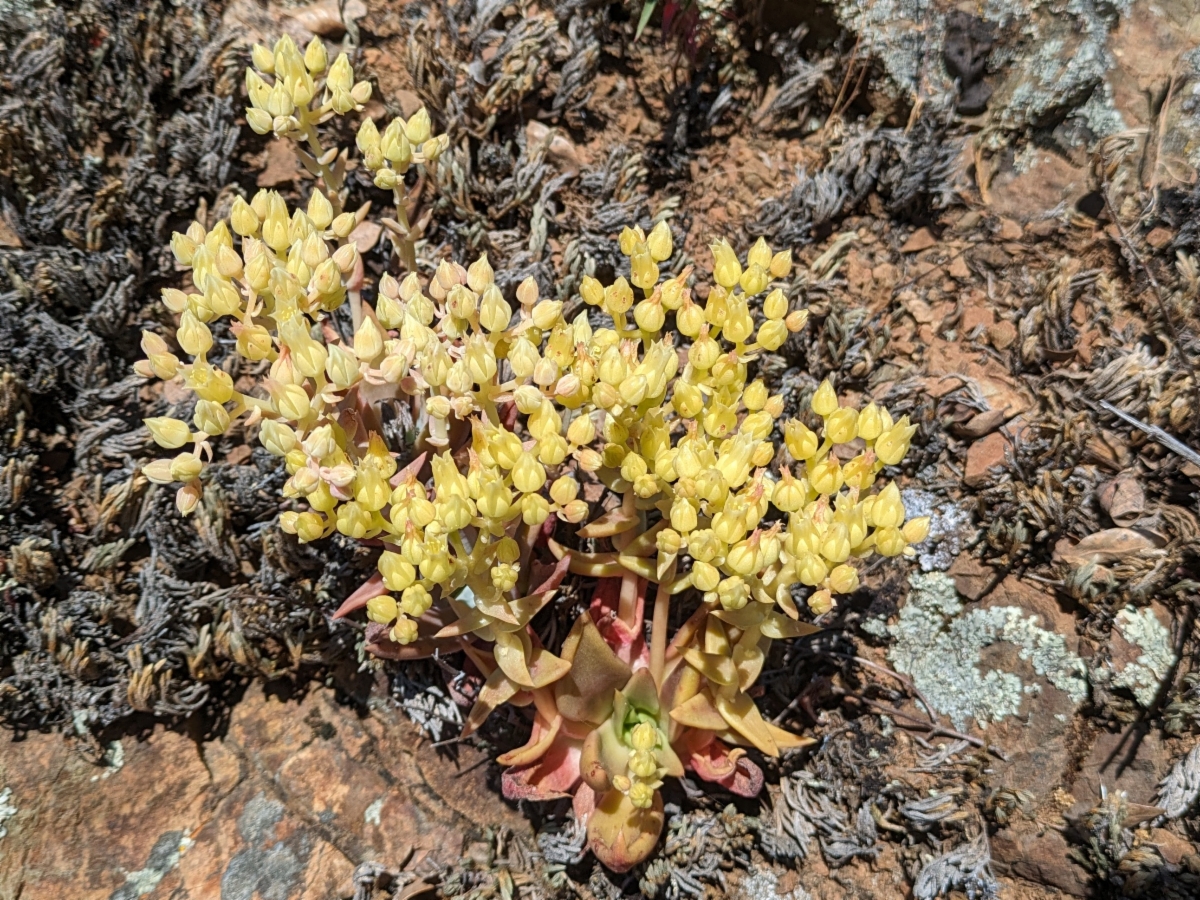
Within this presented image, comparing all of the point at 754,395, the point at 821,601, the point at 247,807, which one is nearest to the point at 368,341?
the point at 754,395

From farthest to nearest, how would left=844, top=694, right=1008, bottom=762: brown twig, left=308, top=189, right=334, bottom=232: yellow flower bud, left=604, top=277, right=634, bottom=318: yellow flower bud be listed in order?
left=844, top=694, right=1008, bottom=762: brown twig → left=308, top=189, right=334, bottom=232: yellow flower bud → left=604, top=277, right=634, bottom=318: yellow flower bud

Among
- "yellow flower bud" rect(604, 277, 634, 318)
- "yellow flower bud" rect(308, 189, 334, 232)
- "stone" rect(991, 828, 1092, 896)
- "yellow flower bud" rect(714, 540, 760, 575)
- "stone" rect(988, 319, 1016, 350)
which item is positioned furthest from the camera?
"stone" rect(988, 319, 1016, 350)

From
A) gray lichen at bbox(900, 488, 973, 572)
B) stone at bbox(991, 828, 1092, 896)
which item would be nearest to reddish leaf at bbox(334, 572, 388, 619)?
gray lichen at bbox(900, 488, 973, 572)

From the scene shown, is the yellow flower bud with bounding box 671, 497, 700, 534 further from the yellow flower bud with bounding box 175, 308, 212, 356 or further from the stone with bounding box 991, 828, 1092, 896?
the stone with bounding box 991, 828, 1092, 896

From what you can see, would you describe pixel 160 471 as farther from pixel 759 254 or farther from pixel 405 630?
pixel 759 254

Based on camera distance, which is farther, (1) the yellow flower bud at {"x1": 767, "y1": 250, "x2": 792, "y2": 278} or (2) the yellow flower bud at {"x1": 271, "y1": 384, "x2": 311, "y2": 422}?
(1) the yellow flower bud at {"x1": 767, "y1": 250, "x2": 792, "y2": 278}

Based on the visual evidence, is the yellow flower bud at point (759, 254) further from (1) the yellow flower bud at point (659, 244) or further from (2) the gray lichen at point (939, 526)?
(2) the gray lichen at point (939, 526)
